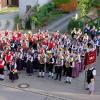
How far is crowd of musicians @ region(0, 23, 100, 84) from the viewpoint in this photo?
2395 centimetres

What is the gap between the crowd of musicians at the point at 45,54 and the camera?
78.6 ft

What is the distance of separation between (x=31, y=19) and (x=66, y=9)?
17.8ft

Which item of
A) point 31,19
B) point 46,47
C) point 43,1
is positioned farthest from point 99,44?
point 43,1

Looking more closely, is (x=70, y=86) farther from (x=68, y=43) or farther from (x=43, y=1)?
(x=43, y=1)

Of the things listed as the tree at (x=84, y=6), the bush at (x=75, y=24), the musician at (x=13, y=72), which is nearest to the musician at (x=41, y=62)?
the musician at (x=13, y=72)

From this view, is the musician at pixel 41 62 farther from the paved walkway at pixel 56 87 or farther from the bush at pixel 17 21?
the bush at pixel 17 21

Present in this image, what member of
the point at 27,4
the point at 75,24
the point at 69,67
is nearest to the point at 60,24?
the point at 75,24

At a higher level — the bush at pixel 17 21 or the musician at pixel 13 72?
the bush at pixel 17 21

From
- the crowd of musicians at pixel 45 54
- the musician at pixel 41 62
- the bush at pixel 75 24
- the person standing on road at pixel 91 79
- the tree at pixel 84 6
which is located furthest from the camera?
the tree at pixel 84 6

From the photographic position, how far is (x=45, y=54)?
24672 mm

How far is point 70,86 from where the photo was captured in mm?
23297

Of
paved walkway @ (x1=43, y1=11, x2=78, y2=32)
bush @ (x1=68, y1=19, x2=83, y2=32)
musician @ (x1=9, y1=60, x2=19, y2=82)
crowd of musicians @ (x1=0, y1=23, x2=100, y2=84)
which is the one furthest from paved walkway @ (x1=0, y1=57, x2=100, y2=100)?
paved walkway @ (x1=43, y1=11, x2=78, y2=32)

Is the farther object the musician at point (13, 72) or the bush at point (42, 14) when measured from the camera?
the bush at point (42, 14)

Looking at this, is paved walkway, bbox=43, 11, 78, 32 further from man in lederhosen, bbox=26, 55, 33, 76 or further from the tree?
man in lederhosen, bbox=26, 55, 33, 76
